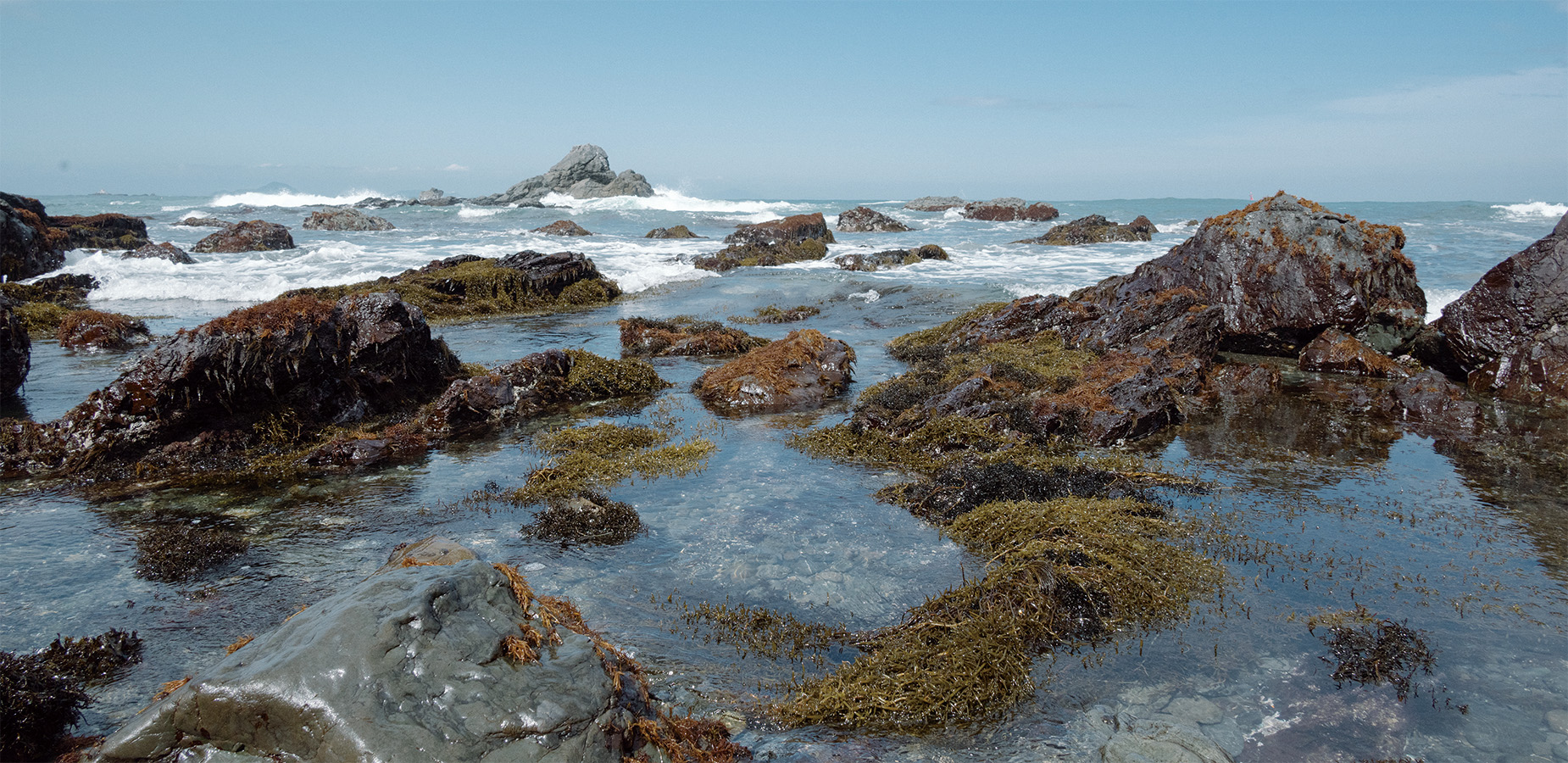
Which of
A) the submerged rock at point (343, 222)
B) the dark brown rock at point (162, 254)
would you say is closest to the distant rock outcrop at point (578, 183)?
the submerged rock at point (343, 222)

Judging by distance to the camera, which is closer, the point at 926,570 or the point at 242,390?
the point at 926,570

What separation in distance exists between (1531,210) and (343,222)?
89356 millimetres

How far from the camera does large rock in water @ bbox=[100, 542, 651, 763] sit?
316 cm

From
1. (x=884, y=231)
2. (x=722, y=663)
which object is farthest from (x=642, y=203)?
(x=722, y=663)

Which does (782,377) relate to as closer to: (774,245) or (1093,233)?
(774,245)

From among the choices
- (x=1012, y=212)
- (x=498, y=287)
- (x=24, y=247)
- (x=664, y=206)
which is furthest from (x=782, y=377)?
(x=664, y=206)

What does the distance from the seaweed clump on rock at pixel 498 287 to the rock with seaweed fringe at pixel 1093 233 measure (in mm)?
22409

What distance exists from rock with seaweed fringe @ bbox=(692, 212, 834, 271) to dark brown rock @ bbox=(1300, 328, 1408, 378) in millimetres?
19002

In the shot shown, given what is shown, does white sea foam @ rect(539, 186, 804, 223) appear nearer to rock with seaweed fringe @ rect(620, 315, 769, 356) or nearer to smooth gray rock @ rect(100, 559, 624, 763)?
rock with seaweed fringe @ rect(620, 315, 769, 356)

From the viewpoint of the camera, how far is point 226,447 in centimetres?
885

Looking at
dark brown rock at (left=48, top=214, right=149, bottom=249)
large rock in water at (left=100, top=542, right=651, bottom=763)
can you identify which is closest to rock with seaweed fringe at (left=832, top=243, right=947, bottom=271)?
large rock in water at (left=100, top=542, right=651, bottom=763)

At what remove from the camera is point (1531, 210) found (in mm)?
66938

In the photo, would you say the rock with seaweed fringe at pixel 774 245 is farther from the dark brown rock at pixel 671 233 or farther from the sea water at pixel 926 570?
the sea water at pixel 926 570

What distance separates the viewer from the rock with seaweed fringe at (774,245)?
29359mm
